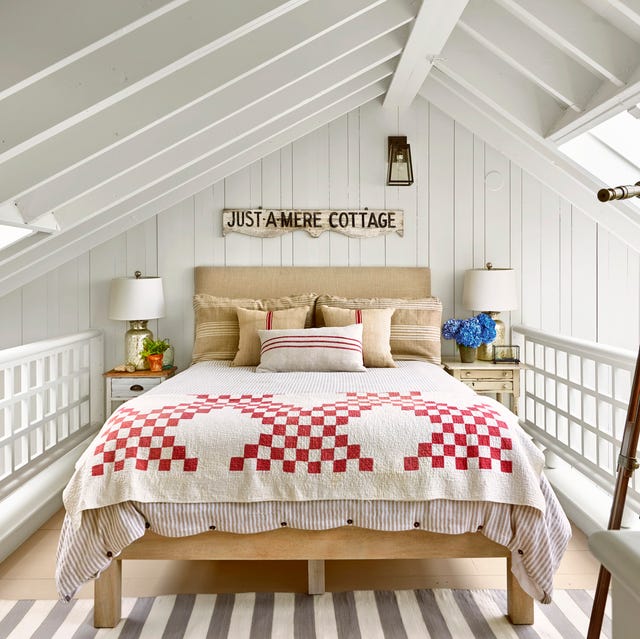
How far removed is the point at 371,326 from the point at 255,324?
2.24 feet

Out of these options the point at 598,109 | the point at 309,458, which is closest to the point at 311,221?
the point at 598,109

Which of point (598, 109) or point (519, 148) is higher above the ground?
point (519, 148)

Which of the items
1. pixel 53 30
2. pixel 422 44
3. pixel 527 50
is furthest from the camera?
pixel 422 44

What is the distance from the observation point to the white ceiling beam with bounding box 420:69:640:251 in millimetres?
3750

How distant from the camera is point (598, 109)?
2711 millimetres

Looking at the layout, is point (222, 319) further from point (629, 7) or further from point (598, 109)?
point (629, 7)

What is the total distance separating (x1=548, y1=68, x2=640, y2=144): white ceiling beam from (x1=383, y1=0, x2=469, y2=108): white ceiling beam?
69 centimetres

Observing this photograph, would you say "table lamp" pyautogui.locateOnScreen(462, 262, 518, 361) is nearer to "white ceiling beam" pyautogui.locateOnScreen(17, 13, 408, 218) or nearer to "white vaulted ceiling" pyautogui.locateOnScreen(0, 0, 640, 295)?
"white vaulted ceiling" pyautogui.locateOnScreen(0, 0, 640, 295)

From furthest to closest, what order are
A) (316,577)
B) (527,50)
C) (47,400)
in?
(47,400) → (527,50) → (316,577)

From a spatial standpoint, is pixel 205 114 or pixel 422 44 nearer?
pixel 205 114

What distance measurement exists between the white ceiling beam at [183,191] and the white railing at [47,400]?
1.58 feet

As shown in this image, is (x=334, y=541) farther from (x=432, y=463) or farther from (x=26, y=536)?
(x=26, y=536)

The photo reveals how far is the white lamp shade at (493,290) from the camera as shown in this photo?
13.0 feet

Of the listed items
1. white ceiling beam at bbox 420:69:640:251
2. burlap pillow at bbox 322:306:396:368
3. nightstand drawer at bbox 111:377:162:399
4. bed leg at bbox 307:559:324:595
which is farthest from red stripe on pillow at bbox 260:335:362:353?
white ceiling beam at bbox 420:69:640:251
